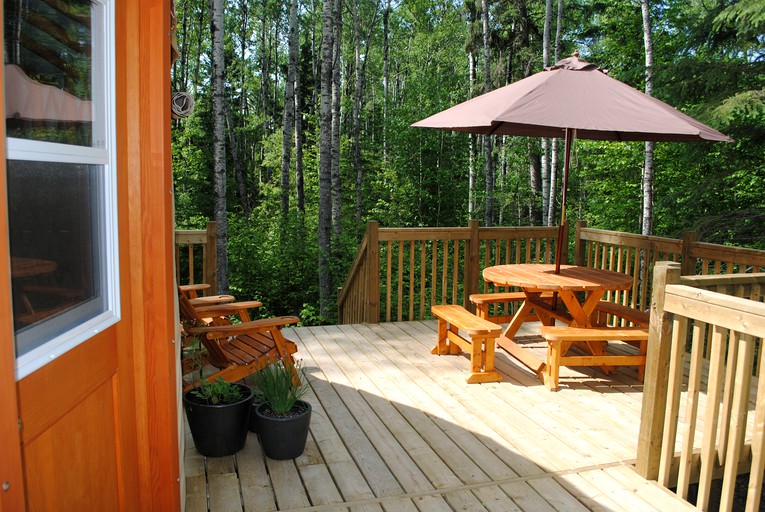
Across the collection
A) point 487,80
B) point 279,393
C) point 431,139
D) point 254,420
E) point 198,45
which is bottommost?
point 254,420

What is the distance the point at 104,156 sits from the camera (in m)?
1.67

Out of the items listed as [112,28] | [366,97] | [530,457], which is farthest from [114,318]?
[366,97]

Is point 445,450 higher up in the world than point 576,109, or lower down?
lower down

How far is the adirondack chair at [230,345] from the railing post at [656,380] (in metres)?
1.90

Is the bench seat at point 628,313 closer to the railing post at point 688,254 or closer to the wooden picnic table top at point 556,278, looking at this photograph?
the wooden picnic table top at point 556,278

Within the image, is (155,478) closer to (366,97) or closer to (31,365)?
(31,365)

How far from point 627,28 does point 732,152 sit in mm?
6418

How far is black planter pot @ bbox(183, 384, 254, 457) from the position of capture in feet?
9.37

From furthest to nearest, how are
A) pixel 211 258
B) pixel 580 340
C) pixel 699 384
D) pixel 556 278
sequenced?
1. pixel 211 258
2. pixel 556 278
3. pixel 580 340
4. pixel 699 384

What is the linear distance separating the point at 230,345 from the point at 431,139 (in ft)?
35.9

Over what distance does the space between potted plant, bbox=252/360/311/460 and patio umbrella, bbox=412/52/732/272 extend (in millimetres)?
1996

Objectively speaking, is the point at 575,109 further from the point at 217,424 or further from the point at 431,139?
the point at 431,139

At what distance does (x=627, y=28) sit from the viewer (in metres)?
14.6

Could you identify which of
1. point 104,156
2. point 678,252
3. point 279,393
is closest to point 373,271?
point 678,252
